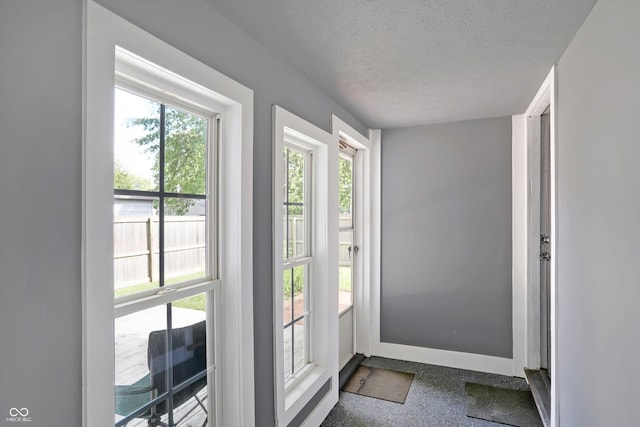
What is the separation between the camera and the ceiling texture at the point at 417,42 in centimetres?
139

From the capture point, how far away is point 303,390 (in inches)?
86.3

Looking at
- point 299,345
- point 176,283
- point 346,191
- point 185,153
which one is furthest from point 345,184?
point 176,283

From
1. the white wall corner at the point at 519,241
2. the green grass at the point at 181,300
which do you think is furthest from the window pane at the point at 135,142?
the white wall corner at the point at 519,241

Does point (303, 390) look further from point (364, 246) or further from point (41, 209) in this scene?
point (41, 209)

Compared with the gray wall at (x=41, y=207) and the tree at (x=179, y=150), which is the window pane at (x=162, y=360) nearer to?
the gray wall at (x=41, y=207)

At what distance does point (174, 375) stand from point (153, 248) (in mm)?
543

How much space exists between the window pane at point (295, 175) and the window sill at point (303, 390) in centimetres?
123

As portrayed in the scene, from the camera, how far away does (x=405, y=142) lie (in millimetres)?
3420

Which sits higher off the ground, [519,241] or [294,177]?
[294,177]

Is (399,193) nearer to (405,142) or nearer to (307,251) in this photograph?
(405,142)

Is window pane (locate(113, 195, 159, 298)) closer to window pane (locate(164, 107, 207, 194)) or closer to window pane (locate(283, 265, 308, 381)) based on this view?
window pane (locate(164, 107, 207, 194))
